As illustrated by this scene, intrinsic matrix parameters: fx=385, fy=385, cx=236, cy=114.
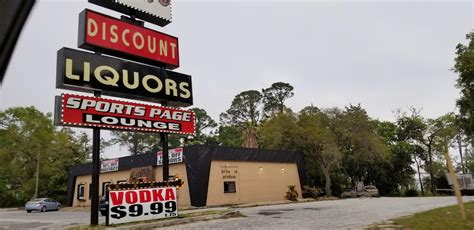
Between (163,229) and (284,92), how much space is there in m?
55.6

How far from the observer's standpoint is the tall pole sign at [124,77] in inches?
539

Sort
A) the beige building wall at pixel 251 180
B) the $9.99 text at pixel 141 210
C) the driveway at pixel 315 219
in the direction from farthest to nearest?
the beige building wall at pixel 251 180, the $9.99 text at pixel 141 210, the driveway at pixel 315 219

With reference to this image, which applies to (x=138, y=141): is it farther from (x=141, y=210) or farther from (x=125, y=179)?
(x=141, y=210)

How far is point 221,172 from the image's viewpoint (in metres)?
27.4

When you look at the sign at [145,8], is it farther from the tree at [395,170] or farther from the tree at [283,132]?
the tree at [395,170]

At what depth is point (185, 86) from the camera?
17312 mm

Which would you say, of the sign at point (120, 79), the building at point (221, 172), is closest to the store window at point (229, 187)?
the building at point (221, 172)

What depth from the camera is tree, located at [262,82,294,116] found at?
65.8m

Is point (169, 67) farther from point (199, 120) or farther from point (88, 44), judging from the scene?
point (199, 120)

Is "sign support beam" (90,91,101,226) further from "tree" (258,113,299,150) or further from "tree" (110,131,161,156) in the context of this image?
"tree" (110,131,161,156)

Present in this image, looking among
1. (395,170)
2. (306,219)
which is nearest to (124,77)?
(306,219)

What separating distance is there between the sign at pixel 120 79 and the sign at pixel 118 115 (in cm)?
50

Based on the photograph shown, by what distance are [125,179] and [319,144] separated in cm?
1716

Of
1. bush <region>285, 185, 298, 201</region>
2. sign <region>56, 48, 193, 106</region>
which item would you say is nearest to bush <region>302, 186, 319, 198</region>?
bush <region>285, 185, 298, 201</region>
